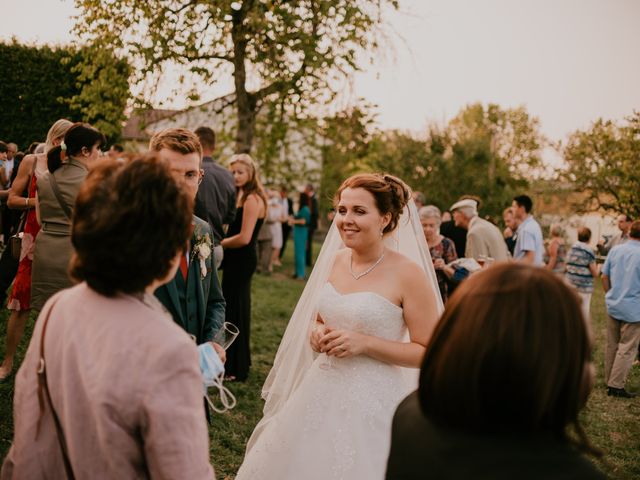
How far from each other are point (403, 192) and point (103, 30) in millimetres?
8605

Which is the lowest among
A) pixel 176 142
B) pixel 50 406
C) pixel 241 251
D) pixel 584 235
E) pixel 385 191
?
pixel 50 406

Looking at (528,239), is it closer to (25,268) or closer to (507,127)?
(25,268)

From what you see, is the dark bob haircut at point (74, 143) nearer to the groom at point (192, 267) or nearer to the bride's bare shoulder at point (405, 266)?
the groom at point (192, 267)

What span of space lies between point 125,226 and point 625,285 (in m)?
7.40

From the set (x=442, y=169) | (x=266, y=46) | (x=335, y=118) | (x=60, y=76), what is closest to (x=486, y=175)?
(x=442, y=169)

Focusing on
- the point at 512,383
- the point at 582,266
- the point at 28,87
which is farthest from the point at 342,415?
the point at 28,87

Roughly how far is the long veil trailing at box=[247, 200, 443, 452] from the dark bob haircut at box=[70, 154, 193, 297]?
7.16 ft

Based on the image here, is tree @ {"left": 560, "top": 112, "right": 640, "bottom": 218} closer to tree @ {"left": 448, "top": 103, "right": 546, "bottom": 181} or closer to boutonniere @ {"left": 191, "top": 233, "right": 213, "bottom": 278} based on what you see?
tree @ {"left": 448, "top": 103, "right": 546, "bottom": 181}

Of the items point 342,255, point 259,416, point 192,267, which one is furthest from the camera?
point 259,416

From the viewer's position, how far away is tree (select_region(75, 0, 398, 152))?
9.67m

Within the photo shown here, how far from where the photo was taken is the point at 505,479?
1311 mm

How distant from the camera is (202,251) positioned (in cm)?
295

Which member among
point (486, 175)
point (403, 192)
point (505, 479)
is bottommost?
point (505, 479)

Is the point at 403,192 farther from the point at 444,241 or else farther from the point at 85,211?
the point at 444,241
